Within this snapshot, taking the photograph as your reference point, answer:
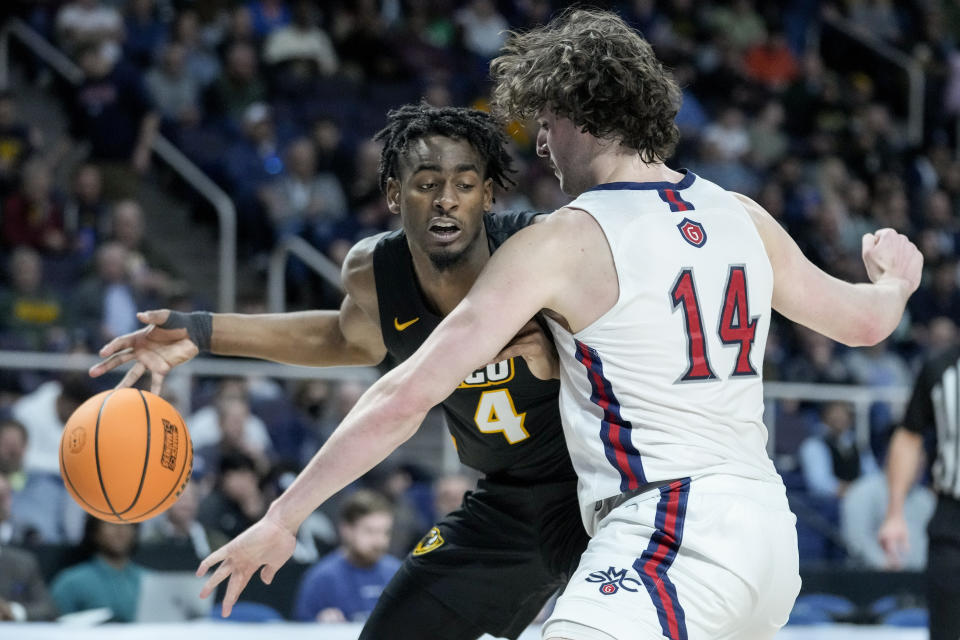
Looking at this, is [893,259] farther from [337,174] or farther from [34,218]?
[337,174]

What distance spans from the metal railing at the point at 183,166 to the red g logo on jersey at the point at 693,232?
7.84m

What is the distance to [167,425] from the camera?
12.6 feet

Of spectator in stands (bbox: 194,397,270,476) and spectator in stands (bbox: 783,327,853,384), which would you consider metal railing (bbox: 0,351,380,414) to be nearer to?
spectator in stands (bbox: 194,397,270,476)

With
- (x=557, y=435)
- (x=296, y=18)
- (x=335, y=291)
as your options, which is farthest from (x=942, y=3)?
(x=557, y=435)

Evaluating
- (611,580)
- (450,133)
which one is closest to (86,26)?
(450,133)

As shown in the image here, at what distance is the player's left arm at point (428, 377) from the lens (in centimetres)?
298

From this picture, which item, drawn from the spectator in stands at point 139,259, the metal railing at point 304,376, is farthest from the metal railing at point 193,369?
the spectator in stands at point 139,259

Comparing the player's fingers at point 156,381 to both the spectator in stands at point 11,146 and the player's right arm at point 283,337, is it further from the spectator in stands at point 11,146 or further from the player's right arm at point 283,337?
the spectator in stands at point 11,146

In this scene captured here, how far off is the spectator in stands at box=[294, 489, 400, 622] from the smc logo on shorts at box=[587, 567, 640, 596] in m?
4.40

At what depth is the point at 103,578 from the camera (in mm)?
7145

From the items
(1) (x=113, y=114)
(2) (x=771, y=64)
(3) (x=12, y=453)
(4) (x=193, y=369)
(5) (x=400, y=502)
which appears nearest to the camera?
(3) (x=12, y=453)

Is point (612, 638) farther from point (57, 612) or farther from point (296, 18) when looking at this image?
point (296, 18)

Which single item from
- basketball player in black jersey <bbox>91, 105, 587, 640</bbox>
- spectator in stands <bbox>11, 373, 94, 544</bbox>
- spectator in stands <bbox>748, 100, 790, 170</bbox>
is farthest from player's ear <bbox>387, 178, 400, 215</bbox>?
spectator in stands <bbox>748, 100, 790, 170</bbox>

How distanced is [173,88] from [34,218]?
236 centimetres
